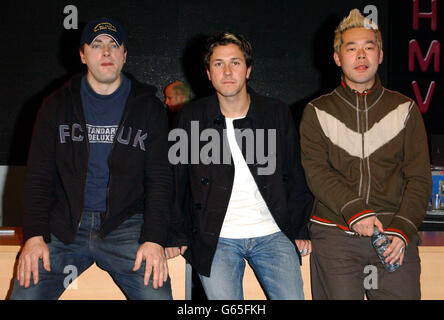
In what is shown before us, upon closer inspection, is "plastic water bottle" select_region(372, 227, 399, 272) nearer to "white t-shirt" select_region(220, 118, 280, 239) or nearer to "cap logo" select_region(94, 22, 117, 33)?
"white t-shirt" select_region(220, 118, 280, 239)

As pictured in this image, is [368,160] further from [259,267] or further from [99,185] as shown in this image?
[99,185]

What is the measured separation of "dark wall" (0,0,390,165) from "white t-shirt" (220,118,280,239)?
340 centimetres

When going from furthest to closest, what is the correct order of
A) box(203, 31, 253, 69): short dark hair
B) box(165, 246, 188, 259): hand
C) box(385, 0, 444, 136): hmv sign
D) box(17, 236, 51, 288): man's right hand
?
1. box(385, 0, 444, 136): hmv sign
2. box(203, 31, 253, 69): short dark hair
3. box(165, 246, 188, 259): hand
4. box(17, 236, 51, 288): man's right hand

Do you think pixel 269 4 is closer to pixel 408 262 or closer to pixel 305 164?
pixel 305 164

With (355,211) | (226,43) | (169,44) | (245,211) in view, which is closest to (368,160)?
(355,211)

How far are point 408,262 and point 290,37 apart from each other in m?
3.92

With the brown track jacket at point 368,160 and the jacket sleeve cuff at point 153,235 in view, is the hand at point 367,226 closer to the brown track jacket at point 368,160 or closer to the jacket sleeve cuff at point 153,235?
the brown track jacket at point 368,160

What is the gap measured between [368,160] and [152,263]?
1054mm

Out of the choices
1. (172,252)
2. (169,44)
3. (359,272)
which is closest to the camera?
(359,272)

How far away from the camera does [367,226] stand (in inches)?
76.6

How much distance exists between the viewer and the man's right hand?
6.19ft

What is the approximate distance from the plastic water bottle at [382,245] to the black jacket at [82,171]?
912 millimetres
